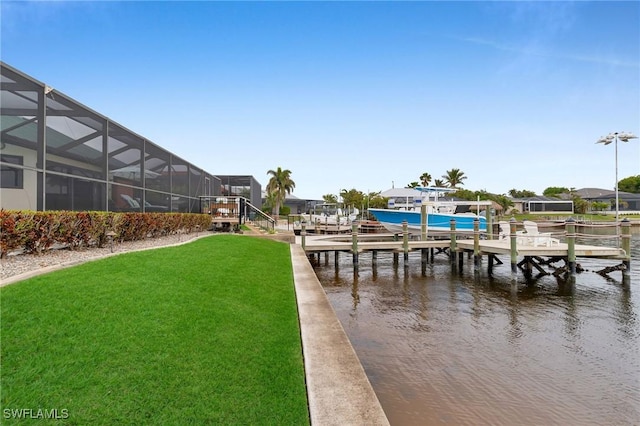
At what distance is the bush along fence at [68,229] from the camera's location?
20.3ft

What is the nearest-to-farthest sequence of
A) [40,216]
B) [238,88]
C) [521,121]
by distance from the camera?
1. [40,216]
2. [238,88]
3. [521,121]

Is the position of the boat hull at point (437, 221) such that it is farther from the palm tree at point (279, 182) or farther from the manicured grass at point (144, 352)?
the palm tree at point (279, 182)

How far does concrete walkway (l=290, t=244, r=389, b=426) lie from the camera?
296 centimetres

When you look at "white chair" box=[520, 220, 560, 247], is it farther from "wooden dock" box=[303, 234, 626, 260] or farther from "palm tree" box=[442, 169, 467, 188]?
"palm tree" box=[442, 169, 467, 188]

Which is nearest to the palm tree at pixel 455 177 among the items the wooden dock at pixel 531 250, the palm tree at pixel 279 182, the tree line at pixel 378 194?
the tree line at pixel 378 194

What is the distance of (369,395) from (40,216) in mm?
7370

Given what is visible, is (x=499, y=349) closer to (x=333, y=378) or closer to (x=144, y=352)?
(x=333, y=378)

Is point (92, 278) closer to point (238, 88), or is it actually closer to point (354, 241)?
point (354, 241)

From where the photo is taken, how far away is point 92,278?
504cm

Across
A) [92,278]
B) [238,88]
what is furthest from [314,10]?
[92,278]

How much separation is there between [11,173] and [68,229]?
63.0 inches

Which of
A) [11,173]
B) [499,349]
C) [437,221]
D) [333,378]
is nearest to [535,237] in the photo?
[437,221]

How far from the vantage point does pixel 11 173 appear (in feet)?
22.2

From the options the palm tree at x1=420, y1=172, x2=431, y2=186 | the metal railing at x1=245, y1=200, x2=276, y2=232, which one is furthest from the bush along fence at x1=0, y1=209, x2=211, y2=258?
the palm tree at x1=420, y1=172, x2=431, y2=186
